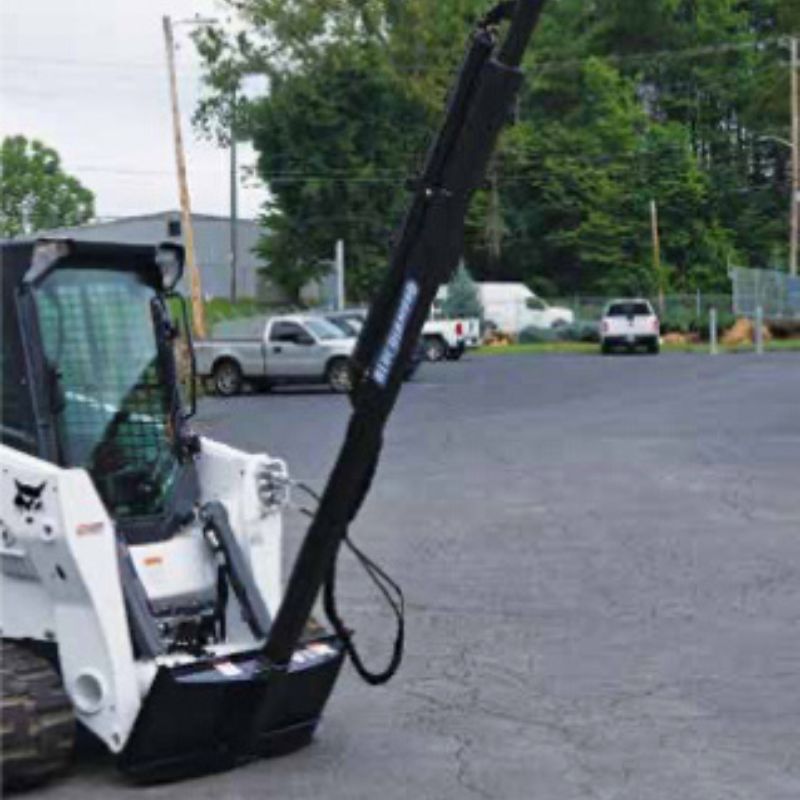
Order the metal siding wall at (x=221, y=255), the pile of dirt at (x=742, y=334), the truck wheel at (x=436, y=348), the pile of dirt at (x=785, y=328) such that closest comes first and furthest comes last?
1. the truck wheel at (x=436, y=348)
2. the pile of dirt at (x=742, y=334)
3. the pile of dirt at (x=785, y=328)
4. the metal siding wall at (x=221, y=255)

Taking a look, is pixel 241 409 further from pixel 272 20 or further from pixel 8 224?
pixel 8 224

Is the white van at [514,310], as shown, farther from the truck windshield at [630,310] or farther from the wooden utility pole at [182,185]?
the wooden utility pole at [182,185]

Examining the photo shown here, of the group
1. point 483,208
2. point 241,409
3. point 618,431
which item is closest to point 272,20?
point 483,208

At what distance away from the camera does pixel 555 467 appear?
19.9 m

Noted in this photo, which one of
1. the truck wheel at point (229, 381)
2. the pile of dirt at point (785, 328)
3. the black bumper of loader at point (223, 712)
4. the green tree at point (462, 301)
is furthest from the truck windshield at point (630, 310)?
the black bumper of loader at point (223, 712)

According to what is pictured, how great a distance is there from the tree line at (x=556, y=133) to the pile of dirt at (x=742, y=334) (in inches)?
583

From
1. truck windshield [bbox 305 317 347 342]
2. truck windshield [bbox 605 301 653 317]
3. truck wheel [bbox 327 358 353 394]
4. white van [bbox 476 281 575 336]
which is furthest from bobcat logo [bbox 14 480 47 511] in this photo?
white van [bbox 476 281 575 336]

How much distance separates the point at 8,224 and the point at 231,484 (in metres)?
82.0

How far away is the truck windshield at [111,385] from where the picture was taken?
729 centimetres

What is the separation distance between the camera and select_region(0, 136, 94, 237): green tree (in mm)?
111000

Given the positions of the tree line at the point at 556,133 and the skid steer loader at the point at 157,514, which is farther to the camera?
the tree line at the point at 556,133

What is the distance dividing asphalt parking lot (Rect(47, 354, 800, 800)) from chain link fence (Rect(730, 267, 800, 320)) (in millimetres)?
39872

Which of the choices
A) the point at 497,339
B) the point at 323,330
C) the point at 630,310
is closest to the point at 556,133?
the point at 497,339

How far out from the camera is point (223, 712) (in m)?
6.82
